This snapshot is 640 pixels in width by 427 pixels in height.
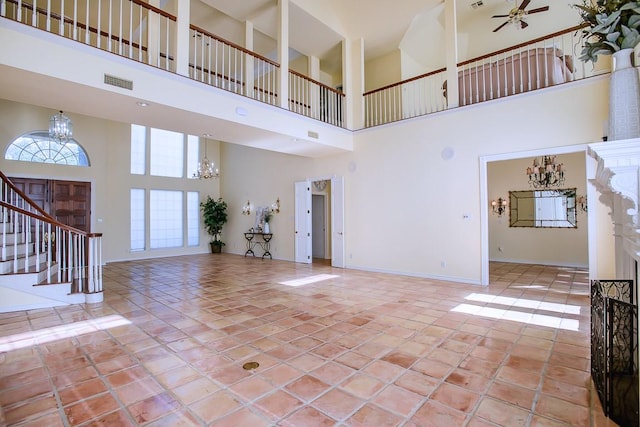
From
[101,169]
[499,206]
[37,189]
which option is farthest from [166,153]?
[499,206]

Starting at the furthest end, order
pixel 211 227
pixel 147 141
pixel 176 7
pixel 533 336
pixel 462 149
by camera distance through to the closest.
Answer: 1. pixel 211 227
2. pixel 147 141
3. pixel 462 149
4. pixel 176 7
5. pixel 533 336

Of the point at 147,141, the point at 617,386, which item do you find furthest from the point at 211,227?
the point at 617,386

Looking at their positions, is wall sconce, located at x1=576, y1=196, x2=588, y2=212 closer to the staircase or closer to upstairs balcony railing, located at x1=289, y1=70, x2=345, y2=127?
upstairs balcony railing, located at x1=289, y1=70, x2=345, y2=127

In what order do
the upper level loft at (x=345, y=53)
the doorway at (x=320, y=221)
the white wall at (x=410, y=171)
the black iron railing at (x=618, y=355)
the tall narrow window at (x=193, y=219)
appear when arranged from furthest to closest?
1. the tall narrow window at (x=193, y=219)
2. the doorway at (x=320, y=221)
3. the upper level loft at (x=345, y=53)
4. the white wall at (x=410, y=171)
5. the black iron railing at (x=618, y=355)

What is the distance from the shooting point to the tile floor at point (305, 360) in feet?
6.79

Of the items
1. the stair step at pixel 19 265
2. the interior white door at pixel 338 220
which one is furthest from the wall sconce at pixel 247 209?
the stair step at pixel 19 265

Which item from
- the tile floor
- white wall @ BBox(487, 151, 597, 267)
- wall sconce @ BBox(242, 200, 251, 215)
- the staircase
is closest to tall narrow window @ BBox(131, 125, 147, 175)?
wall sconce @ BBox(242, 200, 251, 215)

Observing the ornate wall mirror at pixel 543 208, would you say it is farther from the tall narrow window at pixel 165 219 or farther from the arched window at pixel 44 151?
the arched window at pixel 44 151

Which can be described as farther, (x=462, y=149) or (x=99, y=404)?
(x=462, y=149)

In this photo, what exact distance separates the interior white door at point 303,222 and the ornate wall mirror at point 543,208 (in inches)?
230

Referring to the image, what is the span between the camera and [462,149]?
6004mm

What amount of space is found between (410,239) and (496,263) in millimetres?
3695

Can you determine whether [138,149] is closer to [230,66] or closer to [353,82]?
[230,66]

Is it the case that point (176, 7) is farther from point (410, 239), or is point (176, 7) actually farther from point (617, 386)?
point (617, 386)
